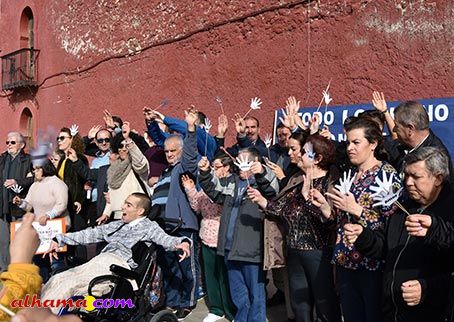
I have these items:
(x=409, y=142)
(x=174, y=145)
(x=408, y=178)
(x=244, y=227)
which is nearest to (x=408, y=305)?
(x=408, y=178)

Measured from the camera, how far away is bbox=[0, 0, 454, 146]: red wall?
6.55 m

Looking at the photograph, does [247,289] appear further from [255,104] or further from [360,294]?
[255,104]

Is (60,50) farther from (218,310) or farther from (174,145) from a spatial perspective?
(218,310)

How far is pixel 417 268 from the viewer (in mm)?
3197

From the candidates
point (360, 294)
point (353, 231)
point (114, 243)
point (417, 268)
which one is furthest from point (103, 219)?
point (417, 268)

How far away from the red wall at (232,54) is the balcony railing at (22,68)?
0.67 metres

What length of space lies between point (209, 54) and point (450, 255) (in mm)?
7360

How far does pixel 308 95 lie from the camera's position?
7758mm

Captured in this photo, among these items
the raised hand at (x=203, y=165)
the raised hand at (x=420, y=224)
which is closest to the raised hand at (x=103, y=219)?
the raised hand at (x=203, y=165)

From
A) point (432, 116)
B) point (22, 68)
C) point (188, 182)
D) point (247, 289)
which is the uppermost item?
point (22, 68)

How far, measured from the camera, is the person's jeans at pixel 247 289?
5.31 m

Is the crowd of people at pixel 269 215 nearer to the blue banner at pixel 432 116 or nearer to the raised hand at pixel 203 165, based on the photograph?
the raised hand at pixel 203 165

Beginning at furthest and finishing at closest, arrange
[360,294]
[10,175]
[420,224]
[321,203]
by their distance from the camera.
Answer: [10,175] < [321,203] < [360,294] < [420,224]

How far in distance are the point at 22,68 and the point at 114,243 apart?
46.4 ft
